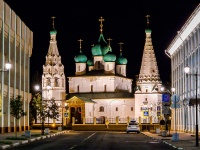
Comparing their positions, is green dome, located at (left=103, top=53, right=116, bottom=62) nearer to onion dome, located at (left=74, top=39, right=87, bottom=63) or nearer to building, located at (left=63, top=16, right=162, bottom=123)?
building, located at (left=63, top=16, right=162, bottom=123)

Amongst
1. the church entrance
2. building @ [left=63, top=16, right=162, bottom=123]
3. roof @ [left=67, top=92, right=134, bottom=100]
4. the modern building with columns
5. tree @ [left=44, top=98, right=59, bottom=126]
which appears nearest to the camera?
the modern building with columns

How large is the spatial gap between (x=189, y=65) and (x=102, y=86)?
264ft

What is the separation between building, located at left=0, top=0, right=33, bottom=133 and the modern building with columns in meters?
18.1

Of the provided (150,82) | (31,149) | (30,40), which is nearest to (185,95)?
(30,40)

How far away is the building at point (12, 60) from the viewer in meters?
62.2

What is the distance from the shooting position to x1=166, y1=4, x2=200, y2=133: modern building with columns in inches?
2346

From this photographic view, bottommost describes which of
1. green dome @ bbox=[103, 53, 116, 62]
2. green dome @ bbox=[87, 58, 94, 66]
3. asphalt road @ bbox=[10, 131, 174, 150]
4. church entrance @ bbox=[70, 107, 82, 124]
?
church entrance @ bbox=[70, 107, 82, 124]

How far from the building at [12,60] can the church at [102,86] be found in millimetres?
48039

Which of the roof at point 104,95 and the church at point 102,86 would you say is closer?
the church at point 102,86

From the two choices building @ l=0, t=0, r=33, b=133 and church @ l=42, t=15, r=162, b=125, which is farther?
church @ l=42, t=15, r=162, b=125

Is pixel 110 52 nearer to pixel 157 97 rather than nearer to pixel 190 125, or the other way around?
pixel 157 97

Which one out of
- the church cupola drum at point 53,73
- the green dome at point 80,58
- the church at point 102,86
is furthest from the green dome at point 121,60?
the church cupola drum at point 53,73

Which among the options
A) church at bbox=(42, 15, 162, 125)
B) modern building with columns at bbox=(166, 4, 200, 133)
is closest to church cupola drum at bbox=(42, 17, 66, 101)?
church at bbox=(42, 15, 162, 125)

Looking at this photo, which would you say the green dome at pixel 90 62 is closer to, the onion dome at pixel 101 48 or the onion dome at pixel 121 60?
the onion dome at pixel 101 48
